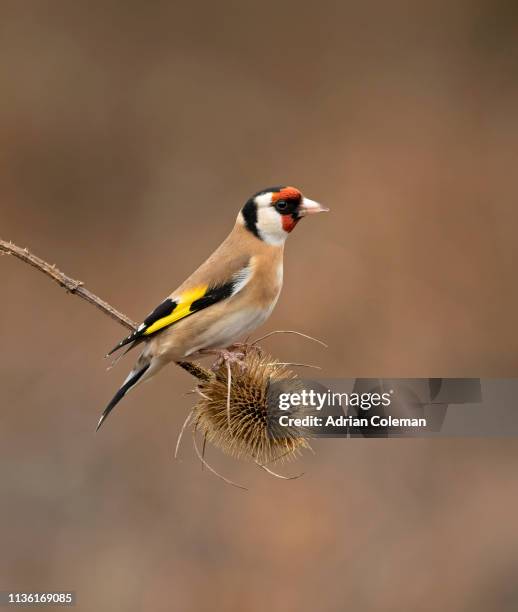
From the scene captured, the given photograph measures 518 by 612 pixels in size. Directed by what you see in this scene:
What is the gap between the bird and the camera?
9.16 ft

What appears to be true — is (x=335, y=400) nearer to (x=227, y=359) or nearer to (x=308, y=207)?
(x=227, y=359)

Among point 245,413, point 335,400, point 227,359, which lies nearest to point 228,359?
point 227,359

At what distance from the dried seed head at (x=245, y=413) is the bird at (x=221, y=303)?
0.27 ft

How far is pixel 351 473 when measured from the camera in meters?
7.21

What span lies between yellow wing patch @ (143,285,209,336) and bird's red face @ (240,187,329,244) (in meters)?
0.27

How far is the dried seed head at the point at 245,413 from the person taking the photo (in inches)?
106

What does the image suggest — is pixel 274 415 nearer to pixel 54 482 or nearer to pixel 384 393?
pixel 384 393

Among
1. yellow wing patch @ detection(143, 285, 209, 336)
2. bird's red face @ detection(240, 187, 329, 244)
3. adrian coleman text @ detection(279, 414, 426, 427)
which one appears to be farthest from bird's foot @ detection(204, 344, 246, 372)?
bird's red face @ detection(240, 187, 329, 244)

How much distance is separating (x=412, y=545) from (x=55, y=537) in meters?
2.82

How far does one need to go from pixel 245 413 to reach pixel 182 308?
0.41 meters

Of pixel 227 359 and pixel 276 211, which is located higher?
pixel 276 211

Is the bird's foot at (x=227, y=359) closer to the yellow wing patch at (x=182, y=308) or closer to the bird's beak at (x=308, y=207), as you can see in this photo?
the yellow wing patch at (x=182, y=308)

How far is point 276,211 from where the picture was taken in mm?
2693

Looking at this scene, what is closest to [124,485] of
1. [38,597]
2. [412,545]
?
[38,597]
